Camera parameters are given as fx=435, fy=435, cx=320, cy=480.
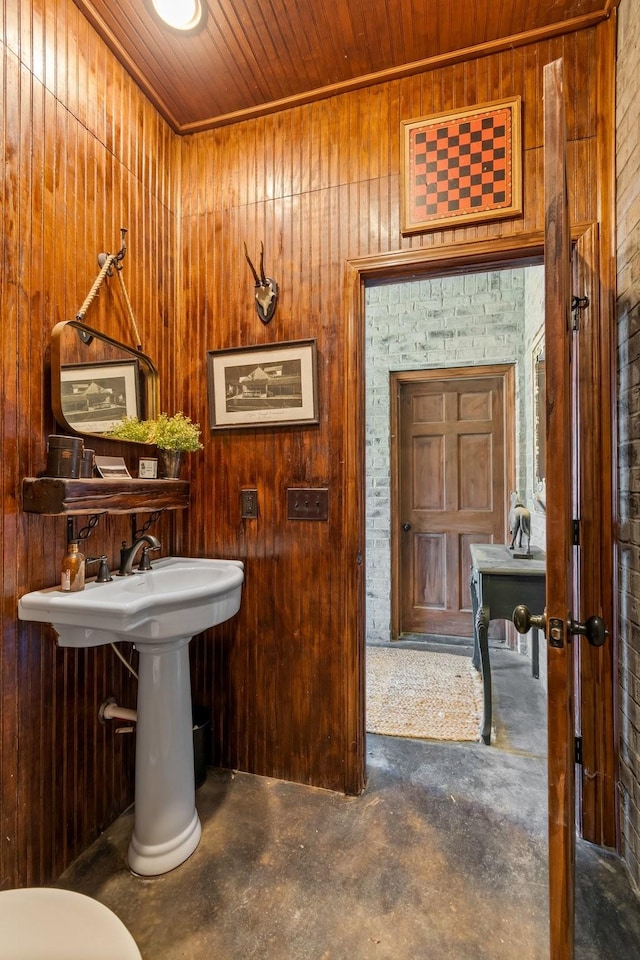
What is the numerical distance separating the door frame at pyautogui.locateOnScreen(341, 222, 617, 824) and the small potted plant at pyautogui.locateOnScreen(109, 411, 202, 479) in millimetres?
637

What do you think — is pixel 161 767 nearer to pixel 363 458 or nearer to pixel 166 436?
pixel 166 436

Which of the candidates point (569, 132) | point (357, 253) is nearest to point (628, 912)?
point (357, 253)

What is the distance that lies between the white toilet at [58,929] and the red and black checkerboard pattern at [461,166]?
2.08 metres

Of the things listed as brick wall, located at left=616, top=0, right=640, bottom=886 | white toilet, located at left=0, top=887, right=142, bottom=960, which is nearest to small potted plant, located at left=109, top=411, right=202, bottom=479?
white toilet, located at left=0, top=887, right=142, bottom=960

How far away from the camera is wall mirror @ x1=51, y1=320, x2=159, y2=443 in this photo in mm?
1365

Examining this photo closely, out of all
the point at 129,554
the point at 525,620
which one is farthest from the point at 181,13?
the point at 525,620

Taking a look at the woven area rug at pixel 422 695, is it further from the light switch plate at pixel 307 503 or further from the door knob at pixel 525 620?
the door knob at pixel 525 620

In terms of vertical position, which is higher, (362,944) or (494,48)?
(494,48)

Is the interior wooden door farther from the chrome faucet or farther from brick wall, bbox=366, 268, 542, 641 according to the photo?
brick wall, bbox=366, 268, 542, 641

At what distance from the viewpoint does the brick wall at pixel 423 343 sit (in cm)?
316

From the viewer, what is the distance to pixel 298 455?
179cm

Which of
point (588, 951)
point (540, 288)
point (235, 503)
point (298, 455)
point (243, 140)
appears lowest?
point (588, 951)

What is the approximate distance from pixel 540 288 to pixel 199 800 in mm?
3175

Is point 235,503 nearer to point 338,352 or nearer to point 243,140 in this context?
point 338,352
